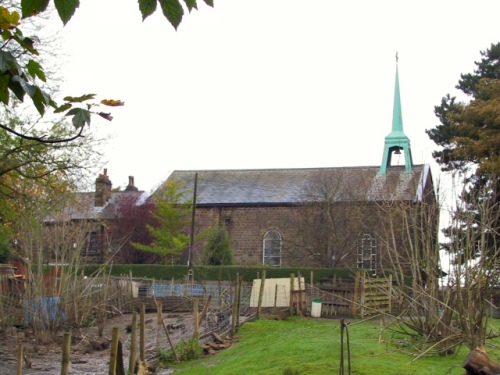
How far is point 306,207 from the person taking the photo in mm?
40406

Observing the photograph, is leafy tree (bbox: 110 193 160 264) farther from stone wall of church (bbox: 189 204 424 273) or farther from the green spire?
the green spire

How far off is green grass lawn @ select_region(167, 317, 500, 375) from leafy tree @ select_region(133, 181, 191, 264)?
21295mm

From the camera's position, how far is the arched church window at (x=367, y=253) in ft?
128

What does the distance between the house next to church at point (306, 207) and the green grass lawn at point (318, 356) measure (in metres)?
17.7

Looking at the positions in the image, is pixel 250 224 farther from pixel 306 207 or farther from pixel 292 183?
pixel 306 207

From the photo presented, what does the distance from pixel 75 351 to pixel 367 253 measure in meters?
22.6

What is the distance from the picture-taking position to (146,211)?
4572 centimetres

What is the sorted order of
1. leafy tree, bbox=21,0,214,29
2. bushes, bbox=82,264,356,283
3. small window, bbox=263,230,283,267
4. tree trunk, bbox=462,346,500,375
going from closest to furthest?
leafy tree, bbox=21,0,214,29
tree trunk, bbox=462,346,500,375
bushes, bbox=82,264,356,283
small window, bbox=263,230,283,267

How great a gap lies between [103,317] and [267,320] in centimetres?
547

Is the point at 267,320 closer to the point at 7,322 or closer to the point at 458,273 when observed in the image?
the point at 7,322

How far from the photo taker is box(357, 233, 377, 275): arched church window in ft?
128

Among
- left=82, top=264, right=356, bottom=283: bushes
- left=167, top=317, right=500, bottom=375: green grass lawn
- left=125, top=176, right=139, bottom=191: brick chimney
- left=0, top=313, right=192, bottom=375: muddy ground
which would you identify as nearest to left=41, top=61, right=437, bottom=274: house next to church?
left=82, top=264, right=356, bottom=283: bushes

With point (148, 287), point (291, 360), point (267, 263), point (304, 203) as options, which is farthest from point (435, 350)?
point (267, 263)

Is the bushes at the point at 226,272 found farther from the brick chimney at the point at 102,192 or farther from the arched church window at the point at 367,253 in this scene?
the brick chimney at the point at 102,192
